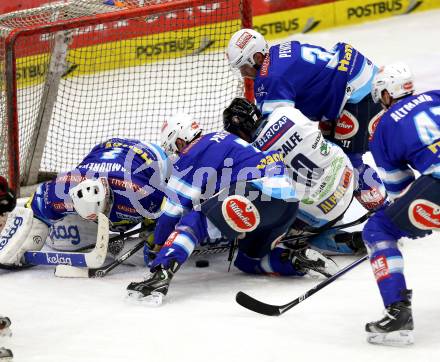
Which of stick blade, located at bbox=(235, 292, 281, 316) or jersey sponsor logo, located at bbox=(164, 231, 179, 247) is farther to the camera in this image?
jersey sponsor logo, located at bbox=(164, 231, 179, 247)

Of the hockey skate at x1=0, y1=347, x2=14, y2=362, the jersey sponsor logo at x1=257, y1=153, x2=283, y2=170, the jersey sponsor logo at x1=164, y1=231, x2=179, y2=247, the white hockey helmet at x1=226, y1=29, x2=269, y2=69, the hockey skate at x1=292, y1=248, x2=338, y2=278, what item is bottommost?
the hockey skate at x1=292, y1=248, x2=338, y2=278

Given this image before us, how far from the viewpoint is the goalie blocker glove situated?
575 centimetres

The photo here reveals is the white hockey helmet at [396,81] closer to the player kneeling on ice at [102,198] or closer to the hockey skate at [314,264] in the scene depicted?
the hockey skate at [314,264]

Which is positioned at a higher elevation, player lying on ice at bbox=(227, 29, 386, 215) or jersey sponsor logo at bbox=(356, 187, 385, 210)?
player lying on ice at bbox=(227, 29, 386, 215)

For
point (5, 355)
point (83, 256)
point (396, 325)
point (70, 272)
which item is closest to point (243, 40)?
point (83, 256)

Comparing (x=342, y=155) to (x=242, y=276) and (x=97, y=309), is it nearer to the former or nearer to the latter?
(x=242, y=276)

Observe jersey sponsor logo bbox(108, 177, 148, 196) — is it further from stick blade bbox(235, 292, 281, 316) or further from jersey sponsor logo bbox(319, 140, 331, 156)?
stick blade bbox(235, 292, 281, 316)

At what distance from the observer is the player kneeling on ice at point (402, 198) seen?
4805 mm

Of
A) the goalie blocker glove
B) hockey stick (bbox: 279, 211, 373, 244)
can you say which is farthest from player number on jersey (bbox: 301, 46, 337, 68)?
the goalie blocker glove

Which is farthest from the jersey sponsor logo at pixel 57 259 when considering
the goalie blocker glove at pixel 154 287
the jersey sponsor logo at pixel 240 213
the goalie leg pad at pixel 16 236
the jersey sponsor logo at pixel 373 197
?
the jersey sponsor logo at pixel 373 197

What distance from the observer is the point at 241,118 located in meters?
6.27

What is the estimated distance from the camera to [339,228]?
22.0 feet

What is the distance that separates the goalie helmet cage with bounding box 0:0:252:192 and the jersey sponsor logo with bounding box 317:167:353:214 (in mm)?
1770

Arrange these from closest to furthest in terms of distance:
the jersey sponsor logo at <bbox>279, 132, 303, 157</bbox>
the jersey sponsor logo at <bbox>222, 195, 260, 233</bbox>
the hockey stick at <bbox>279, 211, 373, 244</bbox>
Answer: the jersey sponsor logo at <bbox>222, 195, 260, 233</bbox> < the jersey sponsor logo at <bbox>279, 132, 303, 157</bbox> < the hockey stick at <bbox>279, 211, 373, 244</bbox>
